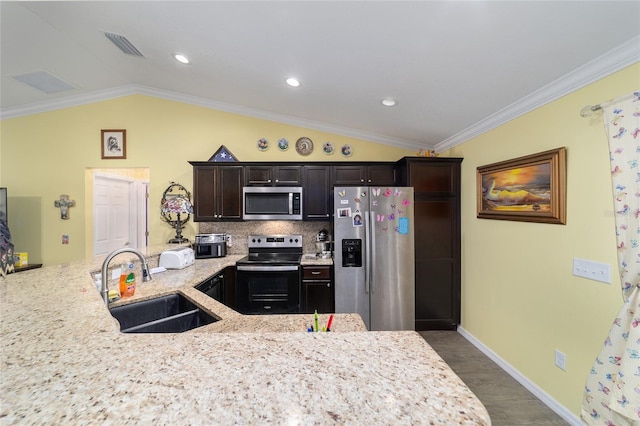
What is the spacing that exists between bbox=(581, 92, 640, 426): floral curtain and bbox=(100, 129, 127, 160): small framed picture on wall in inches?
196

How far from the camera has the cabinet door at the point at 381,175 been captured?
3.31 meters

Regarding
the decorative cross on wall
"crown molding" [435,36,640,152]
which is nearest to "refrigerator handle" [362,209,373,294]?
"crown molding" [435,36,640,152]

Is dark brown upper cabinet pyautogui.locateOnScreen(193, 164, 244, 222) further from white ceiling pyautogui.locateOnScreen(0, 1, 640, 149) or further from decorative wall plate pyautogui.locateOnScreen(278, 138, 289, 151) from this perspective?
white ceiling pyautogui.locateOnScreen(0, 1, 640, 149)

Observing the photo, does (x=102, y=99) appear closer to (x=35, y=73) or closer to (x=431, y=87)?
(x=35, y=73)

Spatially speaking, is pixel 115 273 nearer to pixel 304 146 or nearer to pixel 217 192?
pixel 217 192

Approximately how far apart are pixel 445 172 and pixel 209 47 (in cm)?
283

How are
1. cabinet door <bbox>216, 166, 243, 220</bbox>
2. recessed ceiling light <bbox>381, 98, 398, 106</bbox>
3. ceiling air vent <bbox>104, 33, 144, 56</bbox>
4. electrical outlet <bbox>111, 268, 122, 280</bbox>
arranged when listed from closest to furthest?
1. electrical outlet <bbox>111, 268, 122, 280</bbox>
2. ceiling air vent <bbox>104, 33, 144, 56</bbox>
3. recessed ceiling light <bbox>381, 98, 398, 106</bbox>
4. cabinet door <bbox>216, 166, 243, 220</bbox>

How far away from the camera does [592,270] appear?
163cm

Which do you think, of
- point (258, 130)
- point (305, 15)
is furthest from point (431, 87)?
point (258, 130)

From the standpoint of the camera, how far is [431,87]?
210 cm

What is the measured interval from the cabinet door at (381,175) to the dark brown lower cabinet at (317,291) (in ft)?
4.29

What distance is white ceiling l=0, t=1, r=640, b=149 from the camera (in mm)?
1386

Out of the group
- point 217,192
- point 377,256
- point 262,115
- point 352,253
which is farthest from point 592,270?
point 262,115

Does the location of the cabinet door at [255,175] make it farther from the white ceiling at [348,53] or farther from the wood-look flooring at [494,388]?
the wood-look flooring at [494,388]
